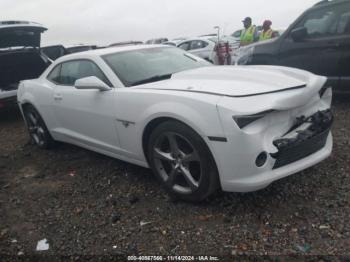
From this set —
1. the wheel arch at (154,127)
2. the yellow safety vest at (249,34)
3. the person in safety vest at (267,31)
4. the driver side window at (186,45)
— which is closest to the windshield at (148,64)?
the wheel arch at (154,127)

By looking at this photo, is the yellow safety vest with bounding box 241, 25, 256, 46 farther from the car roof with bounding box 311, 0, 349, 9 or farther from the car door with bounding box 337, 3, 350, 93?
the car door with bounding box 337, 3, 350, 93

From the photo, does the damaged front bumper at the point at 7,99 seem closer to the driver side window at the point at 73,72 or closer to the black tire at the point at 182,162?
the driver side window at the point at 73,72

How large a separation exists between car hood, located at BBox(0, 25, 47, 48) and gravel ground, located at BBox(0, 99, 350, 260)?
357 centimetres

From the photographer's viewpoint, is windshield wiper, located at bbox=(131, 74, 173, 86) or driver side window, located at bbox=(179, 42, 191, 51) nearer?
windshield wiper, located at bbox=(131, 74, 173, 86)

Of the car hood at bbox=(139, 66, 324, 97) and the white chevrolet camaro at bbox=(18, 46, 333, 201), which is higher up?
the car hood at bbox=(139, 66, 324, 97)

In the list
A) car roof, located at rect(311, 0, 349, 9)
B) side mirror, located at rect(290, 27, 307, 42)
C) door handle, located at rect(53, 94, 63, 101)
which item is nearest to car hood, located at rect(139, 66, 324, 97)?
door handle, located at rect(53, 94, 63, 101)

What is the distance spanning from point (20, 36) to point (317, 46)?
18.2ft

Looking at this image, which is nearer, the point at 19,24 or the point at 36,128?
the point at 36,128

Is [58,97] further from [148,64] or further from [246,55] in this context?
[246,55]

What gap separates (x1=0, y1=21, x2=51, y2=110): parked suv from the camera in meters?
6.80

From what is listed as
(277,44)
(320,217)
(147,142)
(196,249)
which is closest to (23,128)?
(147,142)

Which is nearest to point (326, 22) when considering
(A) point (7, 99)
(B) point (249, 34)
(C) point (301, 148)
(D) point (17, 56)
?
(C) point (301, 148)

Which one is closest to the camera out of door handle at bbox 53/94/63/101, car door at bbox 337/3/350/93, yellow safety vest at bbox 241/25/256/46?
door handle at bbox 53/94/63/101

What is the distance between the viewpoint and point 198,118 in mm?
2818
